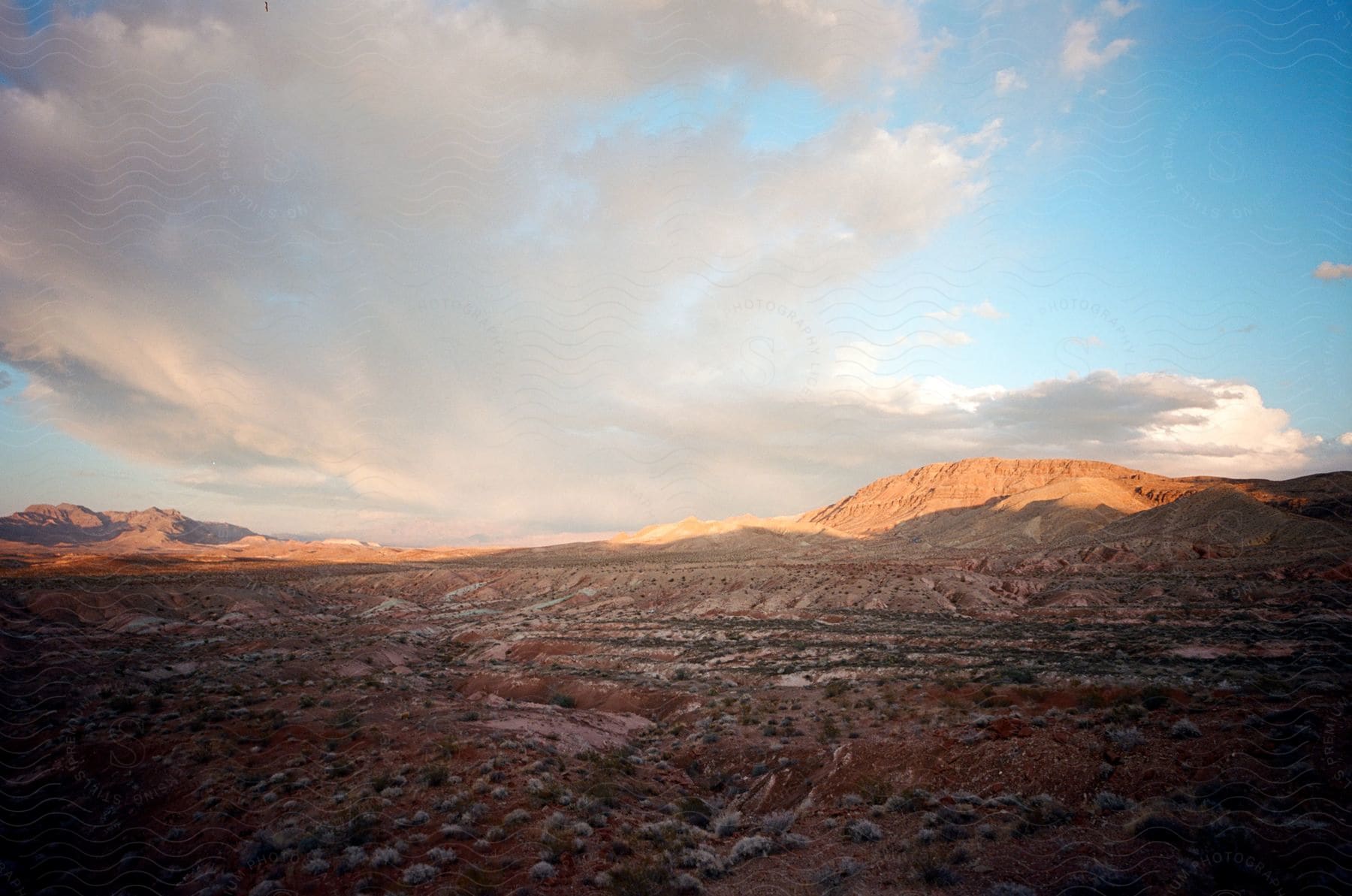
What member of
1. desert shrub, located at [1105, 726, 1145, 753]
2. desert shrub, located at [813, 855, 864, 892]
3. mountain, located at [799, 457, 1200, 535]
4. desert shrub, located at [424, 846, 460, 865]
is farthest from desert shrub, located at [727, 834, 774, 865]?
mountain, located at [799, 457, 1200, 535]

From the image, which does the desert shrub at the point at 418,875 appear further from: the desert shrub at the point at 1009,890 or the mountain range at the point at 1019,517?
the mountain range at the point at 1019,517

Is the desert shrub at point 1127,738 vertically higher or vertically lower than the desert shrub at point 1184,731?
lower

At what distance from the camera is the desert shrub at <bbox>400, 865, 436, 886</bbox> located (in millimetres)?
8625

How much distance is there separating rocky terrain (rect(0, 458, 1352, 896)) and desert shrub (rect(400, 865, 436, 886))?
0.09ft

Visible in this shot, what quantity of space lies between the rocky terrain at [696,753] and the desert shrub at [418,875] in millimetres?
27

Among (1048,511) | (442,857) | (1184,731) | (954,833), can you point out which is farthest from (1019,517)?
(442,857)

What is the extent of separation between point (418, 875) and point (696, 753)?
9.25 meters

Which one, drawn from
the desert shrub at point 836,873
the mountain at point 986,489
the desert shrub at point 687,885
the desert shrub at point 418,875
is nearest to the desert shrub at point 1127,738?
the desert shrub at point 836,873

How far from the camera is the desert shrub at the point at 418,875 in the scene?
28.3ft

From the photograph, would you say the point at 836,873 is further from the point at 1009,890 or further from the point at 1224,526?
the point at 1224,526

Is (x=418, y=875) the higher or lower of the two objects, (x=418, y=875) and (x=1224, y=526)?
the lower

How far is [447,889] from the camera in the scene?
28.0 feet

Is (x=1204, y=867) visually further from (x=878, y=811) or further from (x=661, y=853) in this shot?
(x=661, y=853)

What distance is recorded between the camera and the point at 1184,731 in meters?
11.1
